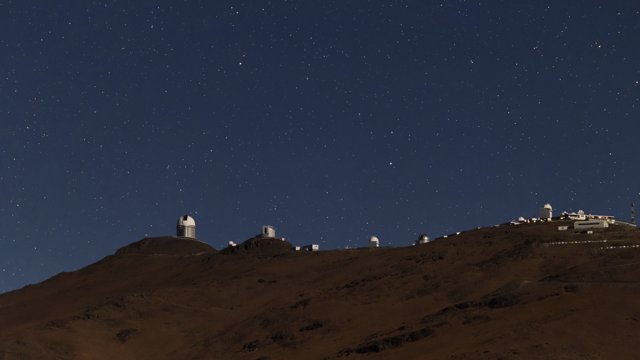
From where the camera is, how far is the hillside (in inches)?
2635

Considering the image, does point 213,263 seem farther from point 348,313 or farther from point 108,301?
point 348,313

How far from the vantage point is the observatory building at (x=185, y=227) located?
488 feet

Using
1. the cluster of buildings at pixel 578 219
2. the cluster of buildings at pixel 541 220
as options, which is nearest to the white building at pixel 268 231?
the cluster of buildings at pixel 541 220

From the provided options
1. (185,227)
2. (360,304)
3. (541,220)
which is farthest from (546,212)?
(185,227)

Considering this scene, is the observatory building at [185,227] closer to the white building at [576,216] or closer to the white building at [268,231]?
the white building at [268,231]

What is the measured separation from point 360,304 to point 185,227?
6099cm

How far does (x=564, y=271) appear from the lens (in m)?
80.9

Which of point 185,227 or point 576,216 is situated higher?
point 185,227

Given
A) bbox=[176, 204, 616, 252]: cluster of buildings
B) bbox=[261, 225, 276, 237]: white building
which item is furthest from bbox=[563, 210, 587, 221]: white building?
bbox=[261, 225, 276, 237]: white building

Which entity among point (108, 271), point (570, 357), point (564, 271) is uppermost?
point (108, 271)

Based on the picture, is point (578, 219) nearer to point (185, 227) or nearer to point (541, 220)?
point (541, 220)

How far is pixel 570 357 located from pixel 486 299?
1812 cm

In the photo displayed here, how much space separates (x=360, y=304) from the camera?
9275 cm

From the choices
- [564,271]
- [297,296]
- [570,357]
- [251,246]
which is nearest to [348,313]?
[297,296]
